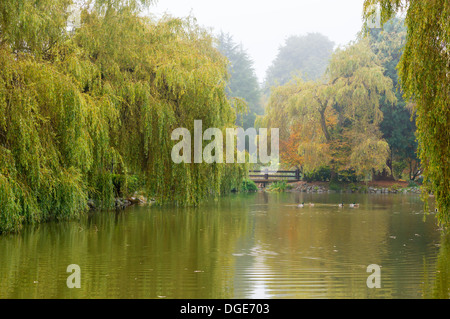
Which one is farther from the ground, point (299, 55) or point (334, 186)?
point (299, 55)

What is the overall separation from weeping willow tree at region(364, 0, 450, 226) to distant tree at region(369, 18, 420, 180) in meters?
22.5

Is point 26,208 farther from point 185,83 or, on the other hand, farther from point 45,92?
point 185,83

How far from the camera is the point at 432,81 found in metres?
7.97

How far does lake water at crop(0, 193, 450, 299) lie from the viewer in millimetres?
6426

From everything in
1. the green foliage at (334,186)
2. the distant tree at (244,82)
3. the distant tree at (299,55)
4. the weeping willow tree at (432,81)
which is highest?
the distant tree at (299,55)

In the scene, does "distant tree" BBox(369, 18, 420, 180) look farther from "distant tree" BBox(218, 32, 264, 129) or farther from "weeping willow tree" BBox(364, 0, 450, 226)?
"weeping willow tree" BBox(364, 0, 450, 226)

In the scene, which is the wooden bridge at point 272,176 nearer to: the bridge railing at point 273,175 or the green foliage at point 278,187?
the bridge railing at point 273,175

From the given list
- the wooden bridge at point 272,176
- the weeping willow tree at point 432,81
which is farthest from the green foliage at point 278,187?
the weeping willow tree at point 432,81

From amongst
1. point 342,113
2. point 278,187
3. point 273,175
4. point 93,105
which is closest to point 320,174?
point 278,187

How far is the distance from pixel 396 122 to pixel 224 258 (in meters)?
24.8

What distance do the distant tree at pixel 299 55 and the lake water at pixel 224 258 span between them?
56332 millimetres

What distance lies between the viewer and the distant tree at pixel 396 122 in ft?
102

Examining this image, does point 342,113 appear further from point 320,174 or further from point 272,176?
point 272,176

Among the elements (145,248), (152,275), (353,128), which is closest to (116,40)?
(145,248)
